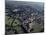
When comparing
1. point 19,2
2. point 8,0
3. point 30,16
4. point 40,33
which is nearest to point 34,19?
point 30,16

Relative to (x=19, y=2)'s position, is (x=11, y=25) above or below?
below

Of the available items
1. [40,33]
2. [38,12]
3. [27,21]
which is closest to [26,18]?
[27,21]

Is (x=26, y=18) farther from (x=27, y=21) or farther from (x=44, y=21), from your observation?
(x=44, y=21)

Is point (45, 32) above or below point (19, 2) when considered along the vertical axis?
below
